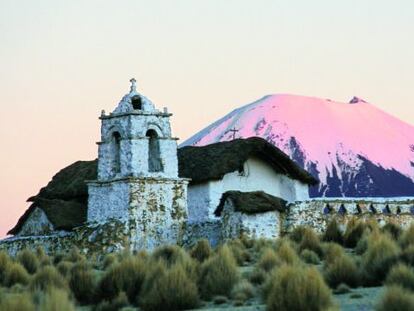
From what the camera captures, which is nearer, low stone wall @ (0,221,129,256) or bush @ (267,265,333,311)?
bush @ (267,265,333,311)

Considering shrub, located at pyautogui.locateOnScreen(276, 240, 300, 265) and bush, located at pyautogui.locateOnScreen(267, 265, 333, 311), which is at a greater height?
shrub, located at pyautogui.locateOnScreen(276, 240, 300, 265)

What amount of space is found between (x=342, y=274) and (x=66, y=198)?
2697 cm

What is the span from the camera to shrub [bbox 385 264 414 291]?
11992mm

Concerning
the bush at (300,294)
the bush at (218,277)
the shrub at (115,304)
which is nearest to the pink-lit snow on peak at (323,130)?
the bush at (218,277)

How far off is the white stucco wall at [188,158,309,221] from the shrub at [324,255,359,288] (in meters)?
22.4

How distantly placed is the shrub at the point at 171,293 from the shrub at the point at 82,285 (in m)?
1.49

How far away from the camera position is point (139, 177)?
112 ft

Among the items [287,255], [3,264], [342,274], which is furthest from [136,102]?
[342,274]

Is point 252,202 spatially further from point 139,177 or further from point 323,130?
point 323,130

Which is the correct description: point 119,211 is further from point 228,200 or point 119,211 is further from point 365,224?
point 365,224

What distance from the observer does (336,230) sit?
23891 millimetres

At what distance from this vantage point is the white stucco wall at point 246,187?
37.5 metres

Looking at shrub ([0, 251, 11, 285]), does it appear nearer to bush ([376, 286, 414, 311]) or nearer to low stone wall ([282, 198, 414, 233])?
bush ([376, 286, 414, 311])

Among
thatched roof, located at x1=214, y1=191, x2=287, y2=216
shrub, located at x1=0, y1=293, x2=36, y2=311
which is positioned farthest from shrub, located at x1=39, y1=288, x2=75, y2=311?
thatched roof, located at x1=214, y1=191, x2=287, y2=216
